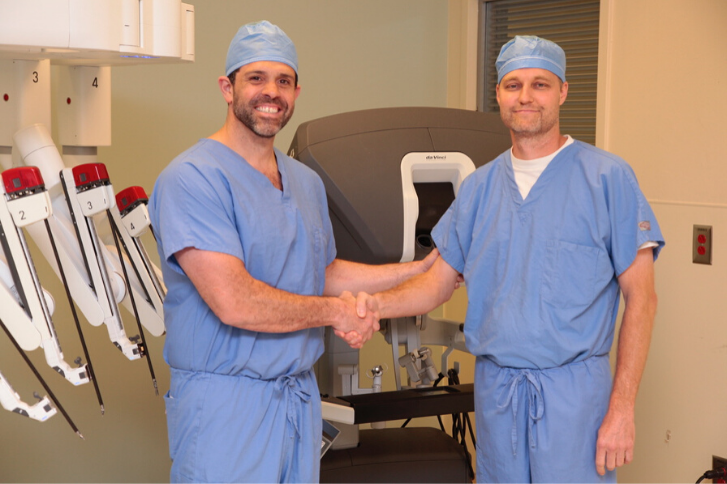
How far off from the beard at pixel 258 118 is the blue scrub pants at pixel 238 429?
503 mm

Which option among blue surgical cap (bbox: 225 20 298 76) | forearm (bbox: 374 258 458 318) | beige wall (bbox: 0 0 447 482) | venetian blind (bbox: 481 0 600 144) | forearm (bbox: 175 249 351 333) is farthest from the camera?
venetian blind (bbox: 481 0 600 144)

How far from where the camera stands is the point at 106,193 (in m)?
1.65

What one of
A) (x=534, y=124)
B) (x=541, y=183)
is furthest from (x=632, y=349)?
(x=534, y=124)

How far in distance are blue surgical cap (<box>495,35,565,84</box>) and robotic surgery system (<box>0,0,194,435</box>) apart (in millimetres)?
721

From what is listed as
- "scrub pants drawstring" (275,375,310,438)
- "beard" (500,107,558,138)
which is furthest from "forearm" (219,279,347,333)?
"beard" (500,107,558,138)

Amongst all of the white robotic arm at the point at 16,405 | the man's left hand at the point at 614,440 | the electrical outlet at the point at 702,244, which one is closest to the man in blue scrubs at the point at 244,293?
the white robotic arm at the point at 16,405

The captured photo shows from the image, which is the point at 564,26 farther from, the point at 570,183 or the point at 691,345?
the point at 570,183

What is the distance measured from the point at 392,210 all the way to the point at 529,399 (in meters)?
0.57

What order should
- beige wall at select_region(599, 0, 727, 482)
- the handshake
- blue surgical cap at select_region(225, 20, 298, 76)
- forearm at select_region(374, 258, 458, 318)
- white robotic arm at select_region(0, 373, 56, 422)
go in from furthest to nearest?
beige wall at select_region(599, 0, 727, 482) < forearm at select_region(374, 258, 458, 318) < the handshake < blue surgical cap at select_region(225, 20, 298, 76) < white robotic arm at select_region(0, 373, 56, 422)

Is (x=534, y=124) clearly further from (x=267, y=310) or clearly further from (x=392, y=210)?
(x=267, y=310)

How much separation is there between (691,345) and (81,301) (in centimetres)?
176

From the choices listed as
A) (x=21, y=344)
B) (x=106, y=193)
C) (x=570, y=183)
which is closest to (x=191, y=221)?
(x=106, y=193)

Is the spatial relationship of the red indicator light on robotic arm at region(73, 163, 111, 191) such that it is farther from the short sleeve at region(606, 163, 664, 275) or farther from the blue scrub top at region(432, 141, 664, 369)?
the short sleeve at region(606, 163, 664, 275)

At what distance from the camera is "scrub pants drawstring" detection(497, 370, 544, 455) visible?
1571mm
